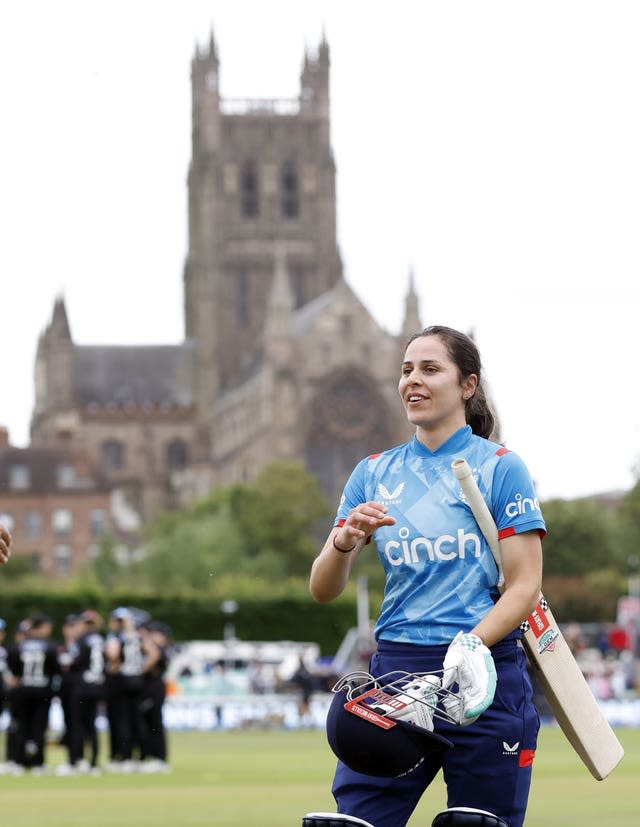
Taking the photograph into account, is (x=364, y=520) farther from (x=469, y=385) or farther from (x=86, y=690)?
(x=86, y=690)

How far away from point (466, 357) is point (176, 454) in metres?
142

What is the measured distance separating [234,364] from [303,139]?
17.0 metres

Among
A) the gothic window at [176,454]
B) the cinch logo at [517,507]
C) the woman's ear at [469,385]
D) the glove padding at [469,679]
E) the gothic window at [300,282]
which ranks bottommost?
the gothic window at [176,454]

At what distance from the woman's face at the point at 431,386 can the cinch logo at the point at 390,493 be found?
20 centimetres

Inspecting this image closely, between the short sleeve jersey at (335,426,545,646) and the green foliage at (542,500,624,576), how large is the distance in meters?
89.8

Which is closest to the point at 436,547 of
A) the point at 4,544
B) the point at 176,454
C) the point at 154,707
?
the point at 4,544

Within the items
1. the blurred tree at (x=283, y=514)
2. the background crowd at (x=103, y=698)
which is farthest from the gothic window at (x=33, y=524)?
the background crowd at (x=103, y=698)

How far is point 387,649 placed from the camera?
18.8 ft

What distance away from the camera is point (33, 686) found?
21.5 m

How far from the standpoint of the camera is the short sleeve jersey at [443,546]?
18.5 feet

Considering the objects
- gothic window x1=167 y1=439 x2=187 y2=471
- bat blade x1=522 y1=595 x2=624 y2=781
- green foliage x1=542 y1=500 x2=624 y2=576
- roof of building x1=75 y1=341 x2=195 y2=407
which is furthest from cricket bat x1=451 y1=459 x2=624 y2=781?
roof of building x1=75 y1=341 x2=195 y2=407

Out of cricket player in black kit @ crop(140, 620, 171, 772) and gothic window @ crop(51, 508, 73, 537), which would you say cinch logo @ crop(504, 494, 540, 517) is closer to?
cricket player in black kit @ crop(140, 620, 171, 772)

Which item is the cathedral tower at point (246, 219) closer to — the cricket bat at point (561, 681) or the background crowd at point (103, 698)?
the background crowd at point (103, 698)

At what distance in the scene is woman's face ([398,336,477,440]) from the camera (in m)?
5.82
